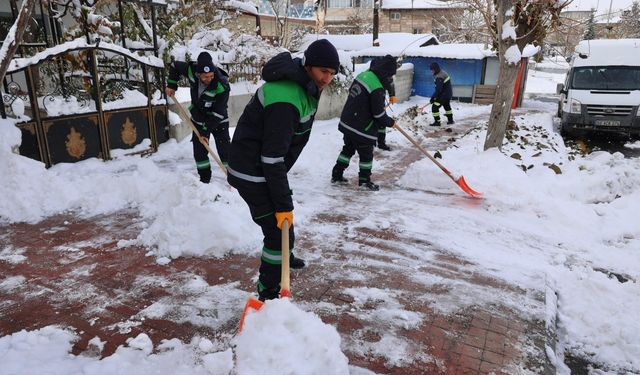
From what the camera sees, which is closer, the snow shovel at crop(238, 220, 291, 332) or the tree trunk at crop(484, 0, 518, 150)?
the snow shovel at crop(238, 220, 291, 332)

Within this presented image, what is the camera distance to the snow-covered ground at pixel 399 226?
249 cm

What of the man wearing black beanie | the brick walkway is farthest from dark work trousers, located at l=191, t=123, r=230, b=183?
the brick walkway

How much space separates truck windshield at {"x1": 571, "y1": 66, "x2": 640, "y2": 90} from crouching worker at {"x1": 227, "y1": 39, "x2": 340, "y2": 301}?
10.6m

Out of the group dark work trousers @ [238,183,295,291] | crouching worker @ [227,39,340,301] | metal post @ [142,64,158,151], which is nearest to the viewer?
crouching worker @ [227,39,340,301]

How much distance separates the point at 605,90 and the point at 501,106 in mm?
5132

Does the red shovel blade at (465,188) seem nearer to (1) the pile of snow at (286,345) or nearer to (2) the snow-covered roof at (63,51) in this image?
(1) the pile of snow at (286,345)

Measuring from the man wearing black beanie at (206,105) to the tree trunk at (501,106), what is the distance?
441 centimetres

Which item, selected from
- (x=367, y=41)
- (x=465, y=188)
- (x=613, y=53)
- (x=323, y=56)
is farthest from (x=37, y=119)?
(x=367, y=41)

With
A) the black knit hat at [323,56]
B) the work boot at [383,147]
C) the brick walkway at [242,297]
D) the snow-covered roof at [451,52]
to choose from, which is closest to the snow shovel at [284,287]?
the brick walkway at [242,297]

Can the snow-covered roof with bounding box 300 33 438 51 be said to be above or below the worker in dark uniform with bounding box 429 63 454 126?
above

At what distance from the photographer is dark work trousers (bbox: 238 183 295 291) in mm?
2855

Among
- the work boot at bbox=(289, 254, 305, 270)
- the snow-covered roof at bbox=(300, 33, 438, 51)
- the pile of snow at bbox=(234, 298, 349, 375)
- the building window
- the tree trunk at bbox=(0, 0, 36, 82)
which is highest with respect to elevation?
the building window

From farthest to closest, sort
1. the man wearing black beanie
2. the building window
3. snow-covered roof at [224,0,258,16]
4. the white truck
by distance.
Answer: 1. the building window
2. snow-covered roof at [224,0,258,16]
3. the white truck
4. the man wearing black beanie

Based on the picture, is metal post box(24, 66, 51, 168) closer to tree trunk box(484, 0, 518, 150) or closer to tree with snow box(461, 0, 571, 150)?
tree with snow box(461, 0, 571, 150)
